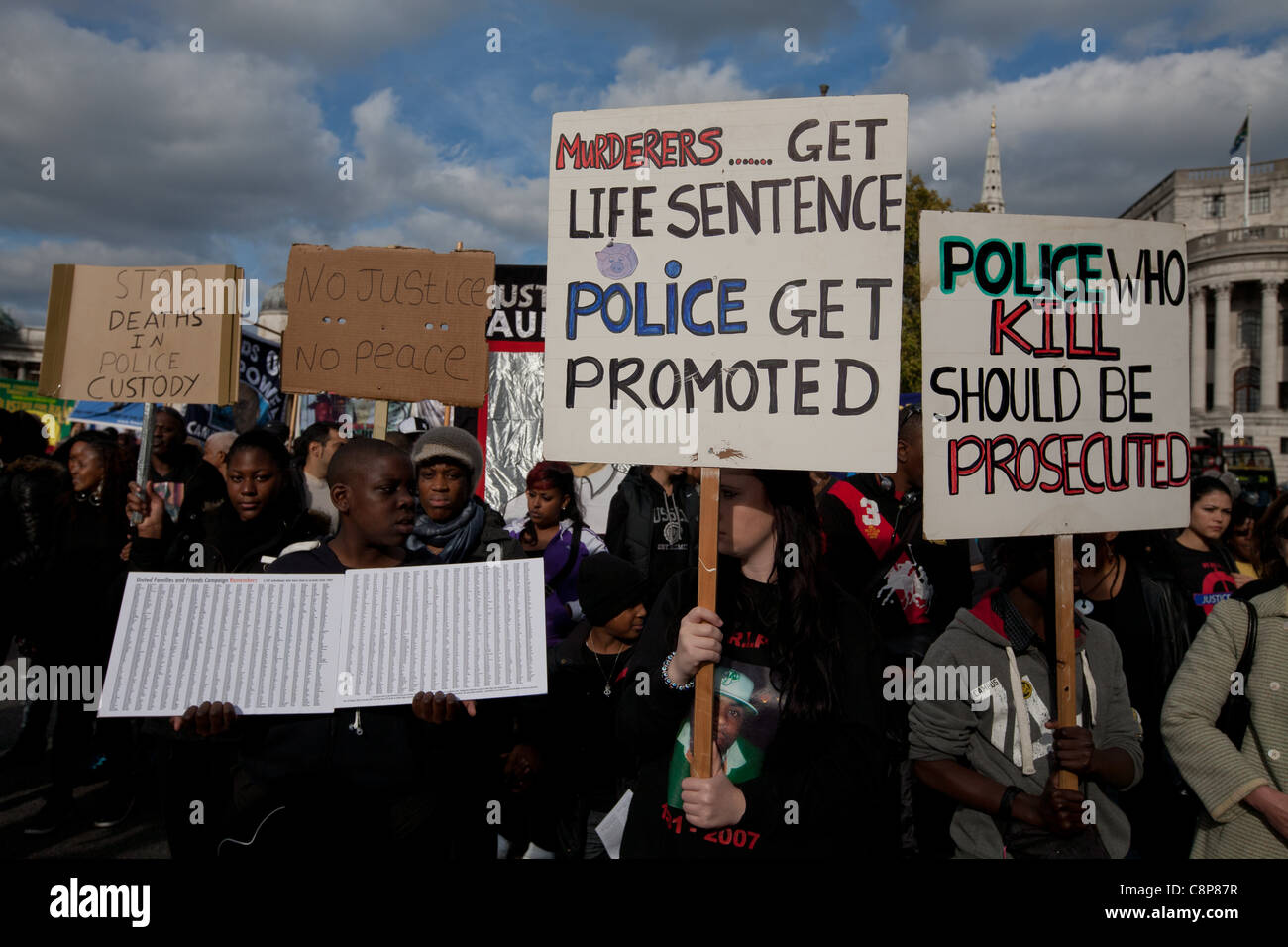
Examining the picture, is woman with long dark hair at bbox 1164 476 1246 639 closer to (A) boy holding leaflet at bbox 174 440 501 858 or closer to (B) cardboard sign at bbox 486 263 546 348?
(A) boy holding leaflet at bbox 174 440 501 858

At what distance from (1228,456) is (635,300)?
30.4m

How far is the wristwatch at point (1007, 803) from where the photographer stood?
7.91ft

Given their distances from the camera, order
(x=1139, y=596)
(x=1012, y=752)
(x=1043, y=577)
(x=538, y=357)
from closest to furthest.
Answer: (x=1012, y=752)
(x=1043, y=577)
(x=1139, y=596)
(x=538, y=357)

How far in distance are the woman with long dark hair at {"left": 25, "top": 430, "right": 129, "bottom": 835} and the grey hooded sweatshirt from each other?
4.20 m

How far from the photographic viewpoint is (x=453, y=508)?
3.67 m

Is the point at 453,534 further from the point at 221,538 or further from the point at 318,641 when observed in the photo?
the point at 221,538

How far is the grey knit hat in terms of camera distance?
372 centimetres

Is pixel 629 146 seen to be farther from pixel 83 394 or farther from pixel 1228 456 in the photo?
pixel 1228 456

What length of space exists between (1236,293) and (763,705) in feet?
211

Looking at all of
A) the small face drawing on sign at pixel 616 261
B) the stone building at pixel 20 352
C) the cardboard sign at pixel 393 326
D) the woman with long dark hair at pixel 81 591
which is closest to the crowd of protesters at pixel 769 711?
the cardboard sign at pixel 393 326

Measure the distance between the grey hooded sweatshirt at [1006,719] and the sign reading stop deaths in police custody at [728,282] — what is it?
0.74 m

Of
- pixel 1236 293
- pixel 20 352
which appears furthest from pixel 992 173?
pixel 20 352
